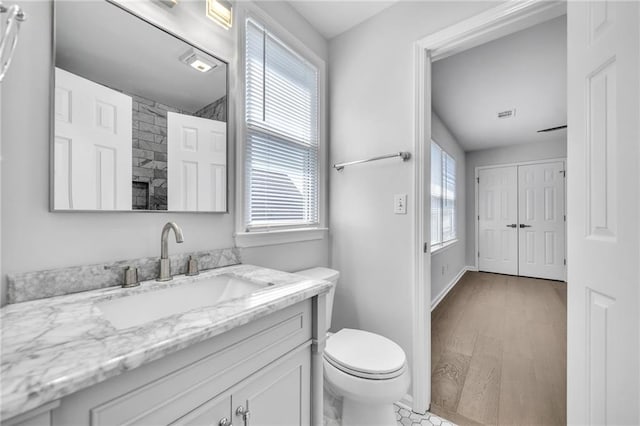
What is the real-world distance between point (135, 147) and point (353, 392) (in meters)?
1.36

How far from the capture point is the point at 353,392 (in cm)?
120

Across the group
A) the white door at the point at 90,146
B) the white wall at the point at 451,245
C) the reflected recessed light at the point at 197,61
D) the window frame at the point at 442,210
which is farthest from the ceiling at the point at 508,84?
the white door at the point at 90,146

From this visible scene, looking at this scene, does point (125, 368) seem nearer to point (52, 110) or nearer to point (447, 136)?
point (52, 110)

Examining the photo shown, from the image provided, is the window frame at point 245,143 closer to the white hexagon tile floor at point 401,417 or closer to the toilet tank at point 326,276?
the toilet tank at point 326,276

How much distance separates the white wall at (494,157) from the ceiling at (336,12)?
442cm

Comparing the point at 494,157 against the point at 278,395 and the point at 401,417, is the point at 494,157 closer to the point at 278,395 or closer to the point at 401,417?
the point at 401,417

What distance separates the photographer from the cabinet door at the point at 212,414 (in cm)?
63

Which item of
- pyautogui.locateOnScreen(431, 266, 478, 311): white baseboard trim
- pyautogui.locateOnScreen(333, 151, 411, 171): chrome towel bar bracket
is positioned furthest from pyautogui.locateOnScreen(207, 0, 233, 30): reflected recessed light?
pyautogui.locateOnScreen(431, 266, 478, 311): white baseboard trim

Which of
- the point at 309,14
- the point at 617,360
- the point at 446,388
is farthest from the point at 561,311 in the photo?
the point at 309,14

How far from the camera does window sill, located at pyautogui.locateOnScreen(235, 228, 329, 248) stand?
1.40 meters

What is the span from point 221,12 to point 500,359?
2.92 meters

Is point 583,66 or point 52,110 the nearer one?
point 52,110

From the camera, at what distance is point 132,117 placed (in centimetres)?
103

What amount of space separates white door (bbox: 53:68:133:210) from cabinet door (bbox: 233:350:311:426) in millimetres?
780
